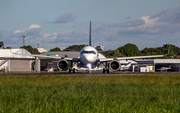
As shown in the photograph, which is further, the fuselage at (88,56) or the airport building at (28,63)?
the airport building at (28,63)

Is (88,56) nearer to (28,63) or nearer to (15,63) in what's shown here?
(15,63)

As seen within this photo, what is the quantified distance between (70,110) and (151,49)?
6974 inches

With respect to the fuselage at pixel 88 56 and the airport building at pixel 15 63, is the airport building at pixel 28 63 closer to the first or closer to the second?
the airport building at pixel 15 63

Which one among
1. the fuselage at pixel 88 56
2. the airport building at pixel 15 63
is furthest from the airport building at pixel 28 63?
the fuselage at pixel 88 56

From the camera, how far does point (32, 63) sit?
93.8m

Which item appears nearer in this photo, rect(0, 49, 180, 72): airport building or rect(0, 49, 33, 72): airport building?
rect(0, 49, 33, 72): airport building

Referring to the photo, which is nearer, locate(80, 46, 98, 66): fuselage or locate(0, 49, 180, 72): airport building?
locate(80, 46, 98, 66): fuselage

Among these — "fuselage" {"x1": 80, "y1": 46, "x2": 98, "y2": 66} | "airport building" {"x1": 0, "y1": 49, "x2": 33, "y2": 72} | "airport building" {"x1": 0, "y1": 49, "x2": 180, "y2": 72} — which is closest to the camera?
"fuselage" {"x1": 80, "y1": 46, "x2": 98, "y2": 66}

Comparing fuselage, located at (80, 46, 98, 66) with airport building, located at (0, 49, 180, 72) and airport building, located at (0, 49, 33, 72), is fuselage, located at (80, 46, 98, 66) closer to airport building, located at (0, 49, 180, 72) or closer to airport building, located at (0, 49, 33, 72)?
airport building, located at (0, 49, 180, 72)

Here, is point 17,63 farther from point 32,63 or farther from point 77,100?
point 77,100

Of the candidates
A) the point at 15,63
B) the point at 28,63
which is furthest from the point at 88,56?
the point at 28,63

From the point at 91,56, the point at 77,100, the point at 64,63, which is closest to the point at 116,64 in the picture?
the point at 91,56

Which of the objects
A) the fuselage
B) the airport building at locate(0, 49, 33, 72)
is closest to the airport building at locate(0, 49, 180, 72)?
the airport building at locate(0, 49, 33, 72)

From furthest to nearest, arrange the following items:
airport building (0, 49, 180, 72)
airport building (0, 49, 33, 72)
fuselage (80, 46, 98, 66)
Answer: airport building (0, 49, 180, 72)
airport building (0, 49, 33, 72)
fuselage (80, 46, 98, 66)
